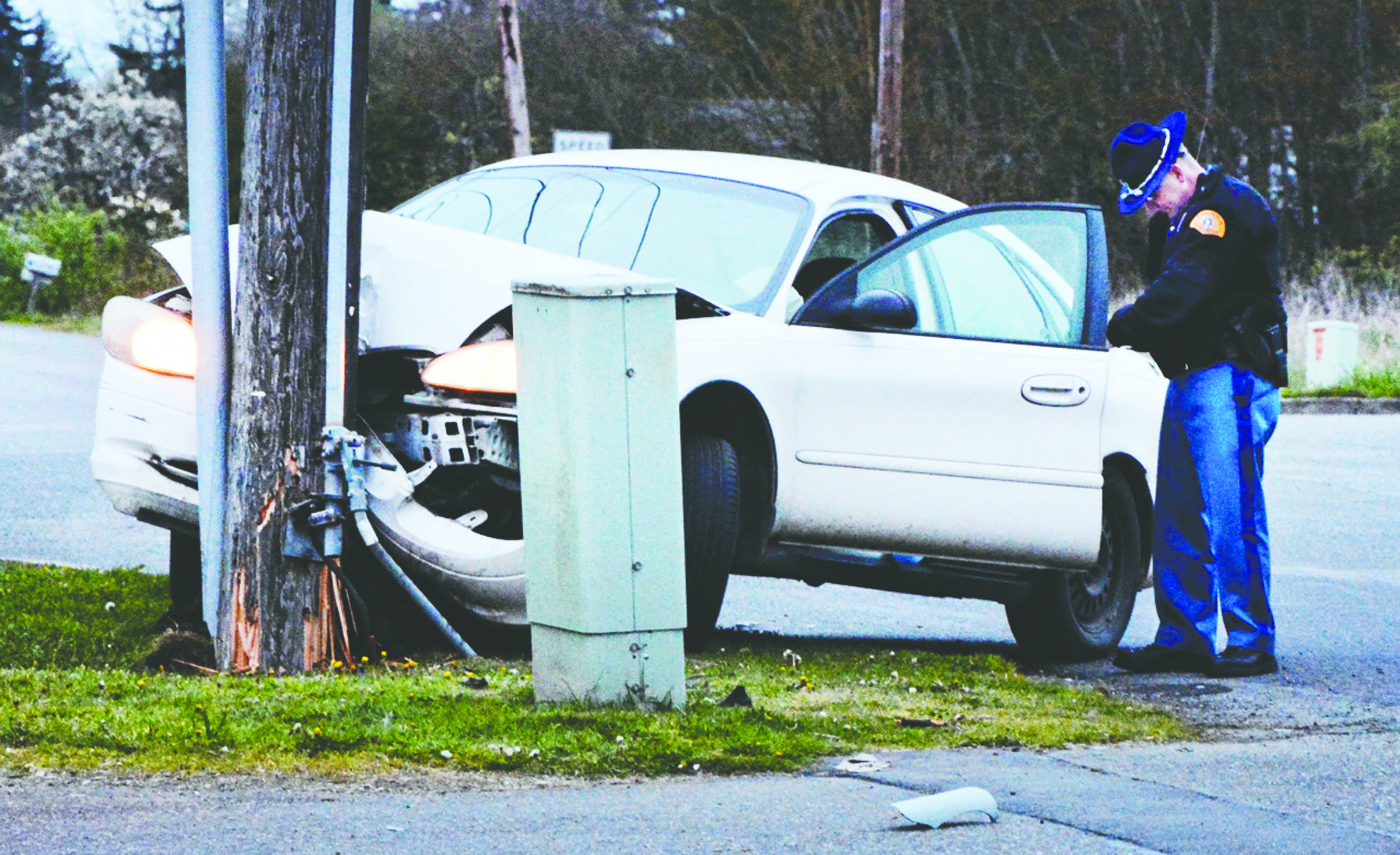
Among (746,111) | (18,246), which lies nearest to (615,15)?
(746,111)

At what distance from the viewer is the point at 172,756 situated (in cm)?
422

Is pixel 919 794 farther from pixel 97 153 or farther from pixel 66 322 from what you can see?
pixel 97 153

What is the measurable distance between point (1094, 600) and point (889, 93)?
17.5 metres

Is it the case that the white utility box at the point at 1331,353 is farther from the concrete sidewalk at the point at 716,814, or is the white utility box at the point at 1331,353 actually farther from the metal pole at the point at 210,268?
the concrete sidewalk at the point at 716,814

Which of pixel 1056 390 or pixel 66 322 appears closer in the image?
pixel 1056 390

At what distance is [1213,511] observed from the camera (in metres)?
6.75

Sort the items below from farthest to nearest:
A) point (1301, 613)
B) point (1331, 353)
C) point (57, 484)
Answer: point (1331, 353) → point (57, 484) → point (1301, 613)

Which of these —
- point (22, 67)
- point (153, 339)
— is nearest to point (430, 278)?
point (153, 339)

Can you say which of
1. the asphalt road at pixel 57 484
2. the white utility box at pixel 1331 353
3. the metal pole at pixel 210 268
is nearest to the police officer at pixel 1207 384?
the metal pole at pixel 210 268

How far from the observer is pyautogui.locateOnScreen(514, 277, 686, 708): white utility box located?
4832mm

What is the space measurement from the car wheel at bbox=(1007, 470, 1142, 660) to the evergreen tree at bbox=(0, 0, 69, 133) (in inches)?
2734

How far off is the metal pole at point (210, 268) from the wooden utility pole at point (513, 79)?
63.5 feet

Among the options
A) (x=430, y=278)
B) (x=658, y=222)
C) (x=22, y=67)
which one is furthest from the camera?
(x=22, y=67)

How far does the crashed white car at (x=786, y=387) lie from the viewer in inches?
232
